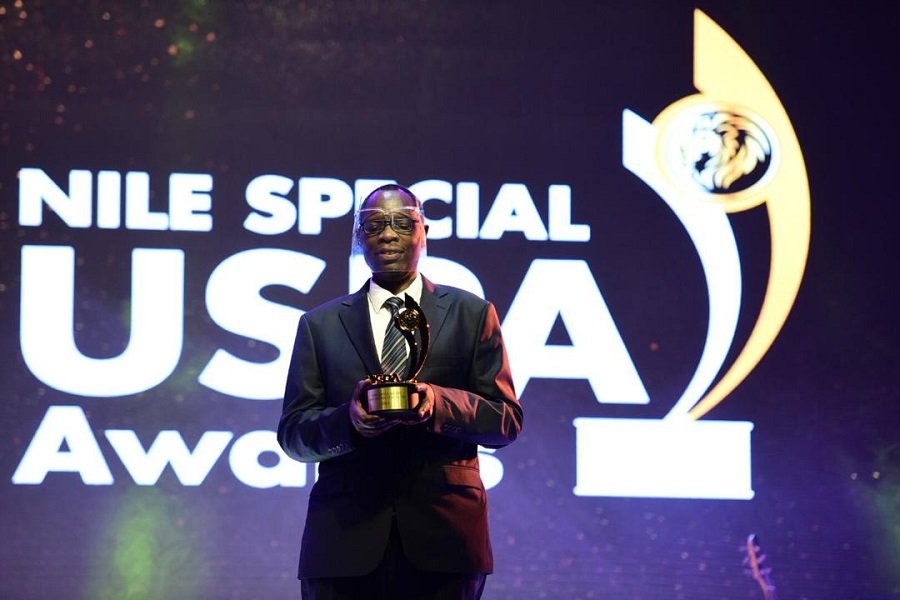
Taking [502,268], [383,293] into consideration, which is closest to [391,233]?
[383,293]

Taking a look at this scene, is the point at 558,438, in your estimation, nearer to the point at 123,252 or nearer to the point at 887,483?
the point at 887,483

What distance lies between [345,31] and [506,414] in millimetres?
2704

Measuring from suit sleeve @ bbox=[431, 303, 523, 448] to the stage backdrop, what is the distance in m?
2.08

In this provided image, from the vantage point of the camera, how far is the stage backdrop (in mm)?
4629

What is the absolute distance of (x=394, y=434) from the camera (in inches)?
100

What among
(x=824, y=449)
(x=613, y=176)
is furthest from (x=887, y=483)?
(x=613, y=176)

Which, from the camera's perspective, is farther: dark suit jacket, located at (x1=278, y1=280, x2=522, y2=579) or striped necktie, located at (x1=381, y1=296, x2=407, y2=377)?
striped necktie, located at (x1=381, y1=296, x2=407, y2=377)

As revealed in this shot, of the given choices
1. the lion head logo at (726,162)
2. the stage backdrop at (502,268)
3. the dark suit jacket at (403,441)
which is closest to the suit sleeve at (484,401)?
the dark suit jacket at (403,441)

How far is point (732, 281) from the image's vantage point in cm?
477

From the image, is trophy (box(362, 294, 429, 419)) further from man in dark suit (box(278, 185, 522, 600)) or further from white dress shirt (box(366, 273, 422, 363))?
white dress shirt (box(366, 273, 422, 363))

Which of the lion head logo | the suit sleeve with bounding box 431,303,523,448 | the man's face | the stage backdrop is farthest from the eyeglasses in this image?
the lion head logo

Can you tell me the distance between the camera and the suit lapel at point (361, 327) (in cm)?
257

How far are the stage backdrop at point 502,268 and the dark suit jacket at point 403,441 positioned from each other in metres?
2.09

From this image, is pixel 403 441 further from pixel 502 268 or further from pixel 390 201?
pixel 502 268
